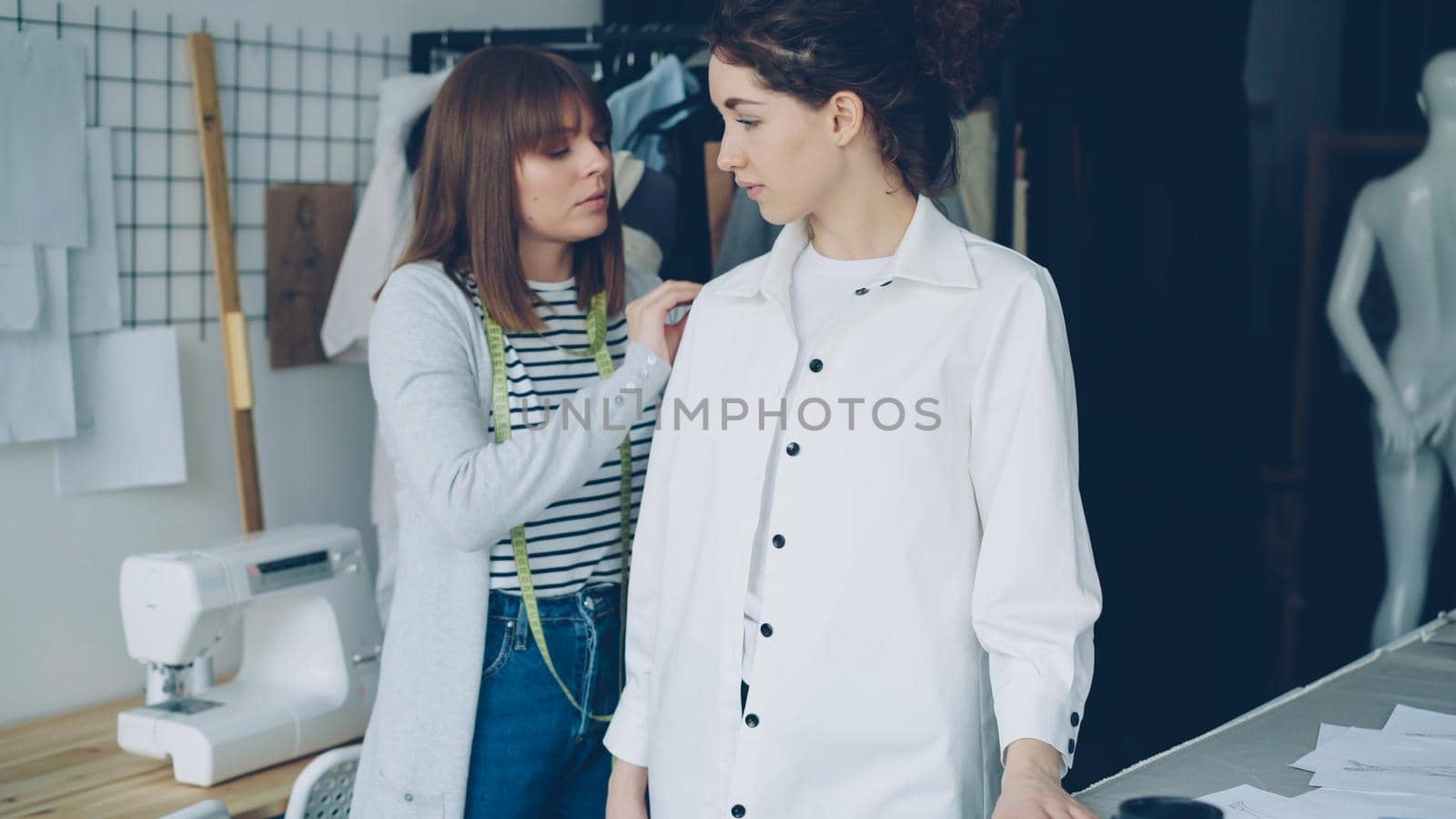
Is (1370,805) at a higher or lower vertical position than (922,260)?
lower

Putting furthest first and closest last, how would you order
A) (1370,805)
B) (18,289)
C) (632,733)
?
(18,289), (632,733), (1370,805)

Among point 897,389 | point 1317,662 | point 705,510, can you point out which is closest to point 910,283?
point 897,389

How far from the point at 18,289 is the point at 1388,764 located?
2054mm

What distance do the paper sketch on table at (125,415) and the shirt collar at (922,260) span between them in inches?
55.9

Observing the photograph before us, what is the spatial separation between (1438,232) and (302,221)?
206 centimetres

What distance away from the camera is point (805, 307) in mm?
1358

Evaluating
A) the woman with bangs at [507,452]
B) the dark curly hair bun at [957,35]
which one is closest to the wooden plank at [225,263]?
the woman with bangs at [507,452]

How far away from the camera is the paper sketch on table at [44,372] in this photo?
2.16 m

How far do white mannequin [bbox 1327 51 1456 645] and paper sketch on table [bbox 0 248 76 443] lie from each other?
2.15 metres

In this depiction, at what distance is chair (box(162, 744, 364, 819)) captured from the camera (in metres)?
1.88

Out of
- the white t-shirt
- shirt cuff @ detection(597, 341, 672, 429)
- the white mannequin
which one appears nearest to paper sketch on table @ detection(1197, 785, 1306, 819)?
the white t-shirt

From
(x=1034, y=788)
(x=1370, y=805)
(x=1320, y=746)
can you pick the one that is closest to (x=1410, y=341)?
(x=1320, y=746)

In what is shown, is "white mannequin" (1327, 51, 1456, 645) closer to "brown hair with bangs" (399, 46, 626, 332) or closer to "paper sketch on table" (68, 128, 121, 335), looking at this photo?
"brown hair with bangs" (399, 46, 626, 332)

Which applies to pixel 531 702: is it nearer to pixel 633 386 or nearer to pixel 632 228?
pixel 633 386
